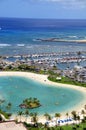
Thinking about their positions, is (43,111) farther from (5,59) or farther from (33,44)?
(33,44)

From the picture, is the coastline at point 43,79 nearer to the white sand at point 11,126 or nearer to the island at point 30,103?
the island at point 30,103

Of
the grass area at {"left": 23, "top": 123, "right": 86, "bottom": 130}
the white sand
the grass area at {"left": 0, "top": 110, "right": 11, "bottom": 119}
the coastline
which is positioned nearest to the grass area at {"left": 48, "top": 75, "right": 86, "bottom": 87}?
the coastline

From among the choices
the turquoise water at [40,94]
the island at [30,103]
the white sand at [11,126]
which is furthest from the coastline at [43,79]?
the white sand at [11,126]

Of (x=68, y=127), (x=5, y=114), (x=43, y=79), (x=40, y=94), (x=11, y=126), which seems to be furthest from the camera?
(x=43, y=79)

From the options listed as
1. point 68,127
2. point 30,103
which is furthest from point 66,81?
point 68,127

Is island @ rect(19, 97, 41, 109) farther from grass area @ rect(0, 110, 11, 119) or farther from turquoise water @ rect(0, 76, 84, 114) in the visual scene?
grass area @ rect(0, 110, 11, 119)

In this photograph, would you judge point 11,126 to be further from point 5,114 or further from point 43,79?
point 43,79

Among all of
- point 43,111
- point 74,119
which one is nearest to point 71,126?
point 74,119

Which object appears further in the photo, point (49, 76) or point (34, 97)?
point (49, 76)
